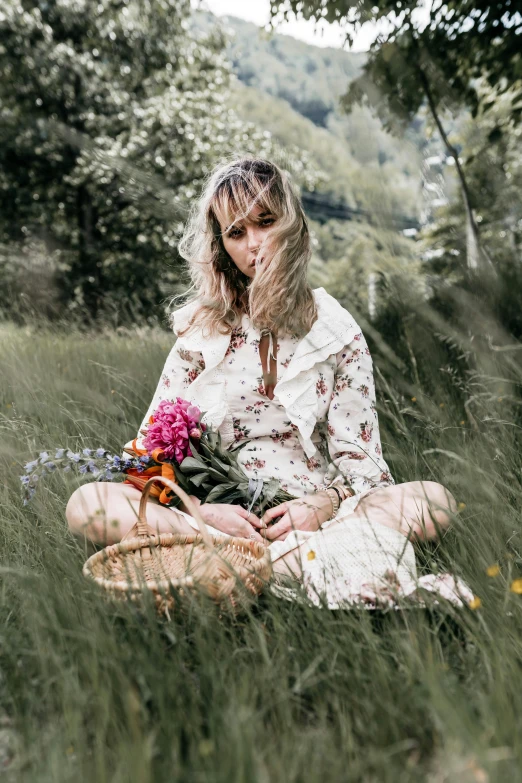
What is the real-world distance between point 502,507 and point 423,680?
2.42ft

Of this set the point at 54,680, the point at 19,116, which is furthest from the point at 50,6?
the point at 54,680

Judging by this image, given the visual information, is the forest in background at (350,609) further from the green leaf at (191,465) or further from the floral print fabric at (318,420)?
the green leaf at (191,465)

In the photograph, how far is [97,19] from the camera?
1056 centimetres

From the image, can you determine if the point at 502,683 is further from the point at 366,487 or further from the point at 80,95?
the point at 80,95

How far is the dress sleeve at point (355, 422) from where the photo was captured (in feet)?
6.86

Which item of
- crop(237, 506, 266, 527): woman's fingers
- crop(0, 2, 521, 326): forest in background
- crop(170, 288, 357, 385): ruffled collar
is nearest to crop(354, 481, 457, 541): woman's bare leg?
crop(237, 506, 266, 527): woman's fingers

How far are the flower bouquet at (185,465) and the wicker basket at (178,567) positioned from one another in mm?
184

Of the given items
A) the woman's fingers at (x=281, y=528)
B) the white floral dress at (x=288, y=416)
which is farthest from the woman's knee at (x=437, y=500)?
the woman's fingers at (x=281, y=528)

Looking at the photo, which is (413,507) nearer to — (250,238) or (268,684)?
(268,684)

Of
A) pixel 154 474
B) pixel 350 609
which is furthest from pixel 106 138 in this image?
pixel 350 609

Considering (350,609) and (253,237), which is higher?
(253,237)

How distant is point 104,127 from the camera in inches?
432

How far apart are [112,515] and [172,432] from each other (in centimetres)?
28

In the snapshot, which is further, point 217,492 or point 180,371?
point 180,371
